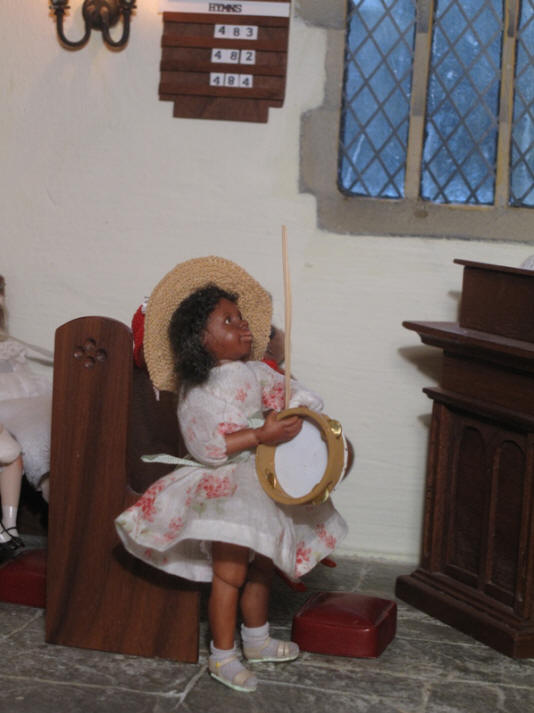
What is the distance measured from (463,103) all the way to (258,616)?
7.98ft

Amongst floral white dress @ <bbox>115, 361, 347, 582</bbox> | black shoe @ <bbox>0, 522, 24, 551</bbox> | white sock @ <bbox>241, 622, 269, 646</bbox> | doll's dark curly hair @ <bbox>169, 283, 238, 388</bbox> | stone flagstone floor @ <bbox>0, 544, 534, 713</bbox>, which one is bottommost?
stone flagstone floor @ <bbox>0, 544, 534, 713</bbox>

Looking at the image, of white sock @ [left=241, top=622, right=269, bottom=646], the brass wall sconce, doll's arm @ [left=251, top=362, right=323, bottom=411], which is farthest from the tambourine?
the brass wall sconce

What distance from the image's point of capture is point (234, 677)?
10.2 ft

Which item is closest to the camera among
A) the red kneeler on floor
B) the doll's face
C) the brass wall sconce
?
the doll's face

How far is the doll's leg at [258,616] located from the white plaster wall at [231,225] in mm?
1380

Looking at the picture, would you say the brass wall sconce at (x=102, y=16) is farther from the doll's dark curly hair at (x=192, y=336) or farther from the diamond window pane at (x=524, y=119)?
Result: the doll's dark curly hair at (x=192, y=336)

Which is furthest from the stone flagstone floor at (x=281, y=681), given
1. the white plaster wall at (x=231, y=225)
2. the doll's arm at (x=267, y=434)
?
the white plaster wall at (x=231, y=225)

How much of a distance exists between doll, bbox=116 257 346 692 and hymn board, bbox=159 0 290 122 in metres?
1.43

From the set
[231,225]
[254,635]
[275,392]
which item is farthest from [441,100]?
[254,635]

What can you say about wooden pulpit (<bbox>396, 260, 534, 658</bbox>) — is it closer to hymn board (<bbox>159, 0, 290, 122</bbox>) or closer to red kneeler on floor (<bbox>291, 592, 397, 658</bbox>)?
red kneeler on floor (<bbox>291, 592, 397, 658</bbox>)

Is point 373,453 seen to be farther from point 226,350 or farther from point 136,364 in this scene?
point 226,350

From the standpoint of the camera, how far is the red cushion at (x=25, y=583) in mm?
3721

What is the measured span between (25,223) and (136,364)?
52.3 inches

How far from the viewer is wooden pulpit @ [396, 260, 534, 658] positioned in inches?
139
